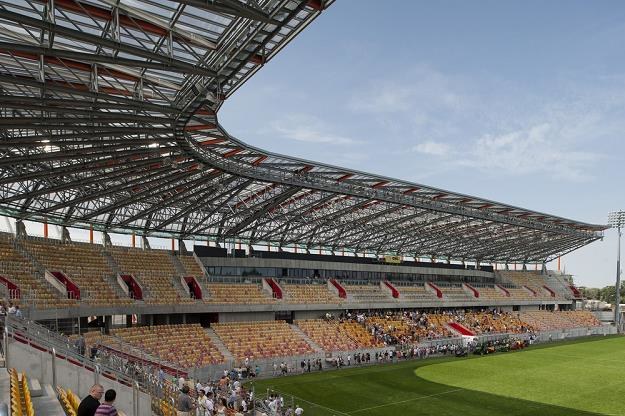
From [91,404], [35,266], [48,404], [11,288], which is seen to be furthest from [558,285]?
[91,404]

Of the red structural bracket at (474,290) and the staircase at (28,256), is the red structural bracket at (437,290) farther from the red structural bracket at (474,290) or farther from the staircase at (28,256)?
the staircase at (28,256)

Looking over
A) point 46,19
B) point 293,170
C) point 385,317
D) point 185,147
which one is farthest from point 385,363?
point 46,19

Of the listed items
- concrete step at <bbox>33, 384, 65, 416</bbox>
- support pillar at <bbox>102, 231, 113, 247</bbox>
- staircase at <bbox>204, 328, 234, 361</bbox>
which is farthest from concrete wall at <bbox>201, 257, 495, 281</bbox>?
concrete step at <bbox>33, 384, 65, 416</bbox>

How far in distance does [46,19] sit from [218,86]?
6200mm

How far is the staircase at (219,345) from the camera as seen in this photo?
3550cm

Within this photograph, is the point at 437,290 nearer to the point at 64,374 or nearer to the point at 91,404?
the point at 64,374

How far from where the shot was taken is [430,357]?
4462cm

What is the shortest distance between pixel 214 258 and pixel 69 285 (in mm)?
16489

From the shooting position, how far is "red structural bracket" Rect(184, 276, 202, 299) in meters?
42.0

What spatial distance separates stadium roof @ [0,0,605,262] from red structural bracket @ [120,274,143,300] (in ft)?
16.4

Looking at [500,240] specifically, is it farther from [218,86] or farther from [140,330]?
[218,86]

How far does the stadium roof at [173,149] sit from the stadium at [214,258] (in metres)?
0.10

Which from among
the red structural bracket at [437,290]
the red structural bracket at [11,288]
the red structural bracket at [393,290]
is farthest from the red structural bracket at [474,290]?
the red structural bracket at [11,288]

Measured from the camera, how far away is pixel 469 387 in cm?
3125
